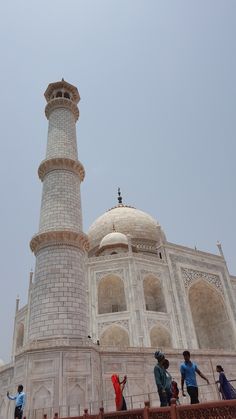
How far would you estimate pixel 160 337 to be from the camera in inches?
714

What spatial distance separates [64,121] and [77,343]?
26.1 ft

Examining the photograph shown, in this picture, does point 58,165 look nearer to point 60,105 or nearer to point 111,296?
point 60,105

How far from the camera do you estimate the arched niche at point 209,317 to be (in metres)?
20.8

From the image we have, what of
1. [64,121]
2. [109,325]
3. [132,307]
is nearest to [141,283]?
[132,307]

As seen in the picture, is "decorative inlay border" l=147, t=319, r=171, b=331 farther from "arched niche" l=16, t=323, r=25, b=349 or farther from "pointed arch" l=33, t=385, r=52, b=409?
"pointed arch" l=33, t=385, r=52, b=409

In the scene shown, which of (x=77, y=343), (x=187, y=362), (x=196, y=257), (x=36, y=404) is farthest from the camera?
(x=196, y=257)

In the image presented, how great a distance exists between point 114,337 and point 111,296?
288 cm

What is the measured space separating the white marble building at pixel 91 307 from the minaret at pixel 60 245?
0.09ft

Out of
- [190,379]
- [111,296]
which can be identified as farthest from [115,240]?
[190,379]

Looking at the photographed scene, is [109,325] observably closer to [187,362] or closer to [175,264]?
[175,264]

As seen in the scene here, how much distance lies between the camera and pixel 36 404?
26.9 feet

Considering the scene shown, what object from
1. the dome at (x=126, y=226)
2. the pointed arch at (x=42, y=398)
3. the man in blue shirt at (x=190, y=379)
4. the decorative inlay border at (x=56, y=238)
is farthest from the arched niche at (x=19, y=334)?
the man in blue shirt at (x=190, y=379)

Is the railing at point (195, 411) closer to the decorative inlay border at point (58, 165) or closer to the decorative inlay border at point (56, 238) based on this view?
the decorative inlay border at point (56, 238)

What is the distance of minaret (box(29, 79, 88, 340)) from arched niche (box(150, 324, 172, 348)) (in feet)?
28.1
